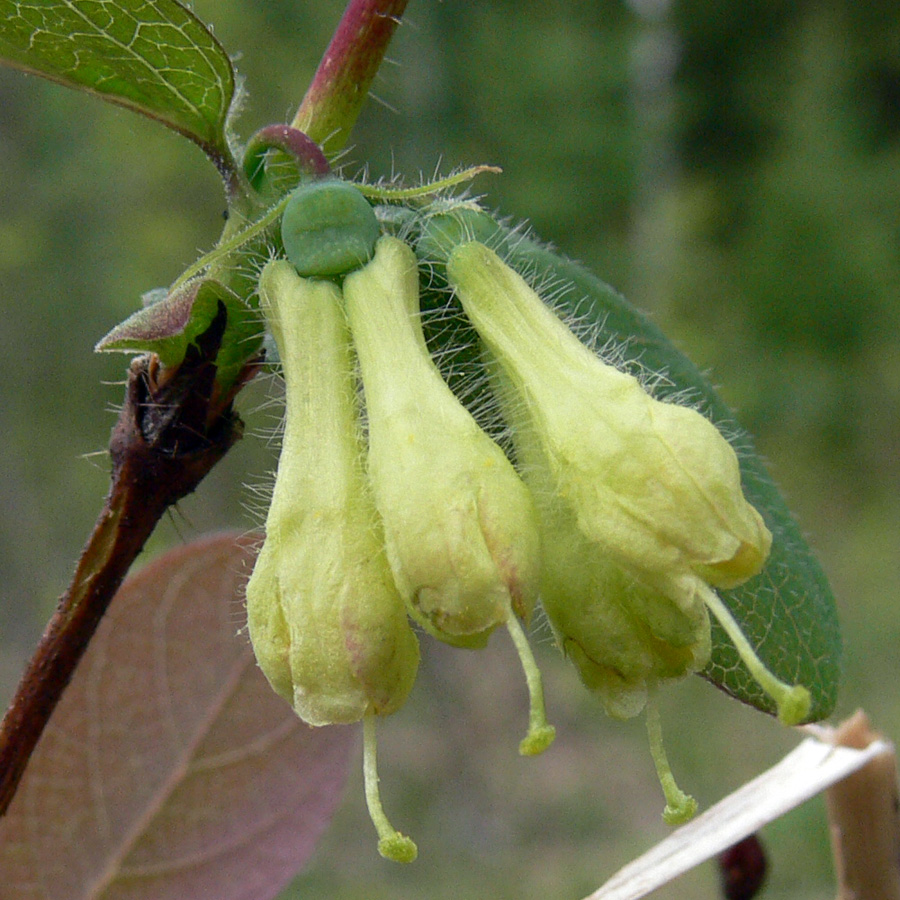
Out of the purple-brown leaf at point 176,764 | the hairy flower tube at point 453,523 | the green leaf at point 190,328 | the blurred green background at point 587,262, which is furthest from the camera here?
the blurred green background at point 587,262

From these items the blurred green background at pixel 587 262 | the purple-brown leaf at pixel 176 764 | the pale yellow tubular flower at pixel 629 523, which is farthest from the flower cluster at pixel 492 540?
the blurred green background at pixel 587 262

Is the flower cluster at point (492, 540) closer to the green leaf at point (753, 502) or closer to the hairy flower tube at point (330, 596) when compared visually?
the hairy flower tube at point (330, 596)

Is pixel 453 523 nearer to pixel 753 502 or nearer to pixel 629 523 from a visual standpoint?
pixel 629 523

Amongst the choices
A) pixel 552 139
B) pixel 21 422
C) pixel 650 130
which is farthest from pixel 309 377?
pixel 650 130

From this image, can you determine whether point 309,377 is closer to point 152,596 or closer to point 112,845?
point 152,596

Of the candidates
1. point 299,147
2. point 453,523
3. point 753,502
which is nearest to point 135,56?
point 299,147
